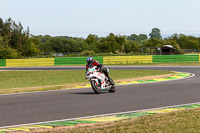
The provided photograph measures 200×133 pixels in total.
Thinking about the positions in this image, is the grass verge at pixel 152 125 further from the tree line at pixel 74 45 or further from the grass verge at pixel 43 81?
the tree line at pixel 74 45

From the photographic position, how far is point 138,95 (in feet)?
44.5

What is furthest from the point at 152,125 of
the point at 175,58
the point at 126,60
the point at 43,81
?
the point at 126,60

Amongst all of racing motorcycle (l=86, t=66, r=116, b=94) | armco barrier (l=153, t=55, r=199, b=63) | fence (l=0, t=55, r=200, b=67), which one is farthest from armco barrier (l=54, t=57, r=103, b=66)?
racing motorcycle (l=86, t=66, r=116, b=94)

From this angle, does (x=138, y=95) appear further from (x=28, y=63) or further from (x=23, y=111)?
(x=28, y=63)

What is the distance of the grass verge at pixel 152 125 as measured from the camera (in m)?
7.01

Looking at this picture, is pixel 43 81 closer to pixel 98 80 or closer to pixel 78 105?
pixel 98 80

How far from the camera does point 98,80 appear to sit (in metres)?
14.1

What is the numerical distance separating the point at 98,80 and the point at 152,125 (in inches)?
265

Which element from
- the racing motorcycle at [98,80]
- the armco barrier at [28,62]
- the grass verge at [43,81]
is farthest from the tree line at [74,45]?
the racing motorcycle at [98,80]

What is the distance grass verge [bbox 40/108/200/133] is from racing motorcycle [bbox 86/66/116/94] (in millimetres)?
5342

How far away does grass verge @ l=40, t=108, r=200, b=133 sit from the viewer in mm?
7014

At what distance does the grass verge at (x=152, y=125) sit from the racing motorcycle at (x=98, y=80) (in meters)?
5.34

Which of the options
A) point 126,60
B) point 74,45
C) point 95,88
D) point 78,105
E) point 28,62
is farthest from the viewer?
point 74,45

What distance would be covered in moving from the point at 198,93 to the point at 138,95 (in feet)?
7.20
